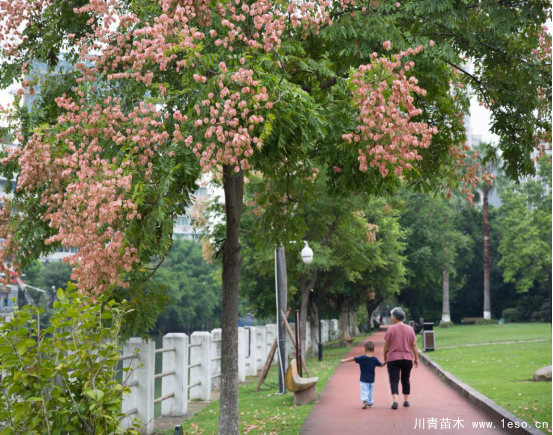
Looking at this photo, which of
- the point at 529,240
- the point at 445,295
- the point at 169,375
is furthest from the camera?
the point at 445,295

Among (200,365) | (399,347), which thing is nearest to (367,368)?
(399,347)

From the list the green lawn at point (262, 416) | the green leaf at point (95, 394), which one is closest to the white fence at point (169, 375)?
the green lawn at point (262, 416)

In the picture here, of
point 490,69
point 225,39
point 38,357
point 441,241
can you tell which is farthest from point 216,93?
point 441,241

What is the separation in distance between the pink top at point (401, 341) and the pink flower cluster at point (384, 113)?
4.99 metres

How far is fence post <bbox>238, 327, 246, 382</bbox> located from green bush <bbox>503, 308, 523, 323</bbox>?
52636 millimetres

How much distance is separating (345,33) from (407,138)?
1.81 m

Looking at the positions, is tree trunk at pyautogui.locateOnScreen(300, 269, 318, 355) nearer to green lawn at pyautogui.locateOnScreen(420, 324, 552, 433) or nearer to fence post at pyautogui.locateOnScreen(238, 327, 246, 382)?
Result: green lawn at pyautogui.locateOnScreen(420, 324, 552, 433)

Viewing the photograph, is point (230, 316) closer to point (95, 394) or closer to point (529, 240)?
point (95, 394)

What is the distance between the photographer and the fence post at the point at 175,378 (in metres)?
13.5

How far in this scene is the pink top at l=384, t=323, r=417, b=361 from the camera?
1212 cm

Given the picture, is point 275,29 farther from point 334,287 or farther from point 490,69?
point 334,287

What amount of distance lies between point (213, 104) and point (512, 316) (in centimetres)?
6569

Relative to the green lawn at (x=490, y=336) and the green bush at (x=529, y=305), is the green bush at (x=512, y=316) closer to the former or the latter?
the green bush at (x=529, y=305)

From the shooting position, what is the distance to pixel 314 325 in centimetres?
3581
